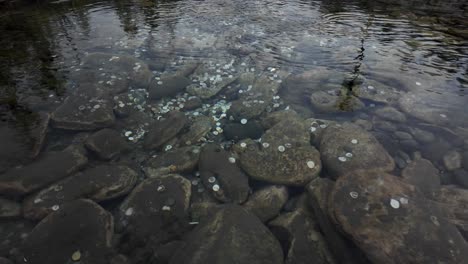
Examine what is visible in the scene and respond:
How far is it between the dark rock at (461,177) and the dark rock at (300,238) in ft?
11.3

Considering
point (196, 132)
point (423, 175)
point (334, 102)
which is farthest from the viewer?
point (334, 102)

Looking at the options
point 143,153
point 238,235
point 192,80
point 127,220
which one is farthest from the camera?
point 192,80

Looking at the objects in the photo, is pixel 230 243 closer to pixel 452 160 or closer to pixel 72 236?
pixel 72 236

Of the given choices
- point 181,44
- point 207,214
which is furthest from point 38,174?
point 181,44

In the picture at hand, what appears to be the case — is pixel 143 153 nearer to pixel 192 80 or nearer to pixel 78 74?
pixel 192 80

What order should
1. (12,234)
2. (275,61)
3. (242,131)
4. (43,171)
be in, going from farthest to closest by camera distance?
(275,61)
(242,131)
(43,171)
(12,234)

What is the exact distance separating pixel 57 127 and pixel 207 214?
5081 mm

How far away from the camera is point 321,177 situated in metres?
6.46

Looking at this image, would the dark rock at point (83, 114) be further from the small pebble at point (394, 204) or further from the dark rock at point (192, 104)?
the small pebble at point (394, 204)

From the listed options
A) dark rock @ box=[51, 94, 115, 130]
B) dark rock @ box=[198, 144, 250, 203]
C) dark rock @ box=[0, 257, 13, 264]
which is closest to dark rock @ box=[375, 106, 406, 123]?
dark rock @ box=[198, 144, 250, 203]

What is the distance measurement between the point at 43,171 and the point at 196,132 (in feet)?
12.0

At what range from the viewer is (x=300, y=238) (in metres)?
5.16

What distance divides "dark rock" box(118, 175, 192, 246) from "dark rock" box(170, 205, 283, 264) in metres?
0.51

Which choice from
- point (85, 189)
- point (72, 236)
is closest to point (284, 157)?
point (85, 189)
